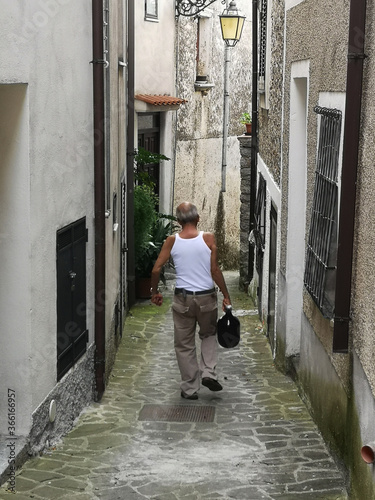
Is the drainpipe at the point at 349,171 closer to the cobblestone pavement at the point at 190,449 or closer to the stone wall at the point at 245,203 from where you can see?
the cobblestone pavement at the point at 190,449

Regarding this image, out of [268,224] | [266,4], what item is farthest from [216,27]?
[268,224]

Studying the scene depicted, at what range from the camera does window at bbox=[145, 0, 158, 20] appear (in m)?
14.5

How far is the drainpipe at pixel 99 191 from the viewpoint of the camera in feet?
23.9

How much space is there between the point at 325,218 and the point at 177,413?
7.08 feet

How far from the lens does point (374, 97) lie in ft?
16.3

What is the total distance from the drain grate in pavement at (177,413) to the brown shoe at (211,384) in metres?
0.35

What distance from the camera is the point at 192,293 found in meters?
7.81

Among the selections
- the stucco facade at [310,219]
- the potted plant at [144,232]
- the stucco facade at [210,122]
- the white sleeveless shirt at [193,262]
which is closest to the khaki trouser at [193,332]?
the white sleeveless shirt at [193,262]

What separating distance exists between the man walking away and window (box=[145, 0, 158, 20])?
294 inches

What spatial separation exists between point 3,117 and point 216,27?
51.6 ft

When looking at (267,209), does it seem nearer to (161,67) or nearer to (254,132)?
(254,132)

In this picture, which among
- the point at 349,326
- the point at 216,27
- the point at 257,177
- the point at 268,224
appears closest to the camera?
the point at 349,326

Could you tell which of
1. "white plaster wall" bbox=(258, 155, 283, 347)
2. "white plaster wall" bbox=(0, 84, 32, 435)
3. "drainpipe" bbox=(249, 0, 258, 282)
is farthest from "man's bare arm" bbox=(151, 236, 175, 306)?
"drainpipe" bbox=(249, 0, 258, 282)

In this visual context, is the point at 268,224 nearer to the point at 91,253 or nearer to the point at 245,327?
the point at 245,327
